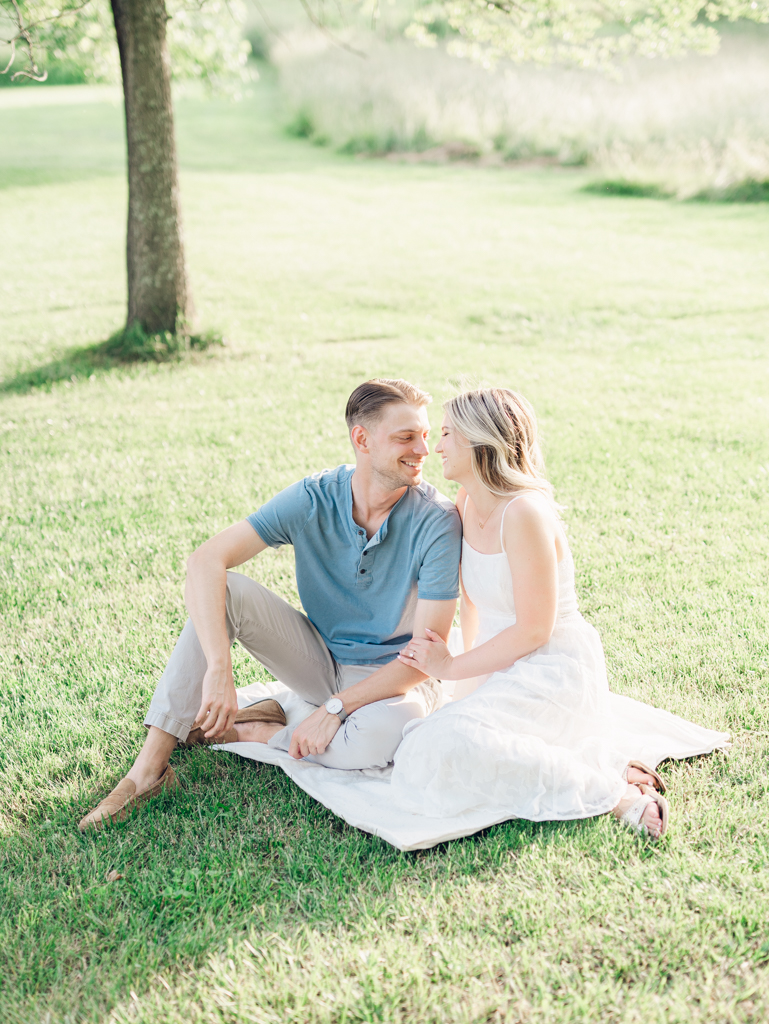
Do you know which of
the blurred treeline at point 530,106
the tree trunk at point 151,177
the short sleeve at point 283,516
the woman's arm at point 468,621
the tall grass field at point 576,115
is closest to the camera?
the short sleeve at point 283,516

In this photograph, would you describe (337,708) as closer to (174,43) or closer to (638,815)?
(638,815)

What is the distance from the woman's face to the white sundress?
0.96 ft

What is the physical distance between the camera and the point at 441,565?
11.0 ft

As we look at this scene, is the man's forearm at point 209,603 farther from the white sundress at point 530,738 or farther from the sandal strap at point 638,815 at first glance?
the sandal strap at point 638,815

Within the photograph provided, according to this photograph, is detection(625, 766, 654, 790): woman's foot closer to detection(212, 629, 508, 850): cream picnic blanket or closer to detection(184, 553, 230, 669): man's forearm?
detection(212, 629, 508, 850): cream picnic blanket

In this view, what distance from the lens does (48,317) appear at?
1167cm

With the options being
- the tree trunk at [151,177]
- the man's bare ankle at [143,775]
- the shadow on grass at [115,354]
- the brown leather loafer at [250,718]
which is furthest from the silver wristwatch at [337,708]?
the tree trunk at [151,177]

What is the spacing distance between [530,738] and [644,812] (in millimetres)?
447

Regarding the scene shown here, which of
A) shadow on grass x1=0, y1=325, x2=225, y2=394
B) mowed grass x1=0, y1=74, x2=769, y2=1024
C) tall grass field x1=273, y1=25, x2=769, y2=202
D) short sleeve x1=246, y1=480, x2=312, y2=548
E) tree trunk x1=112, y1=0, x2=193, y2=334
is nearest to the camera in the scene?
mowed grass x1=0, y1=74, x2=769, y2=1024

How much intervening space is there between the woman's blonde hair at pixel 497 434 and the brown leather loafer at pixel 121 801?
167 cm

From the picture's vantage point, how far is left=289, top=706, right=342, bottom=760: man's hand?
340 centimetres

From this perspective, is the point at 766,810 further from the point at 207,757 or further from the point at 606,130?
the point at 606,130

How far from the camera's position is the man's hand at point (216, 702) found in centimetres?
330

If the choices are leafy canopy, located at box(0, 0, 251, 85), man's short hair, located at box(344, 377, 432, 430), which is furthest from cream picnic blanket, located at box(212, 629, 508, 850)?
leafy canopy, located at box(0, 0, 251, 85)
